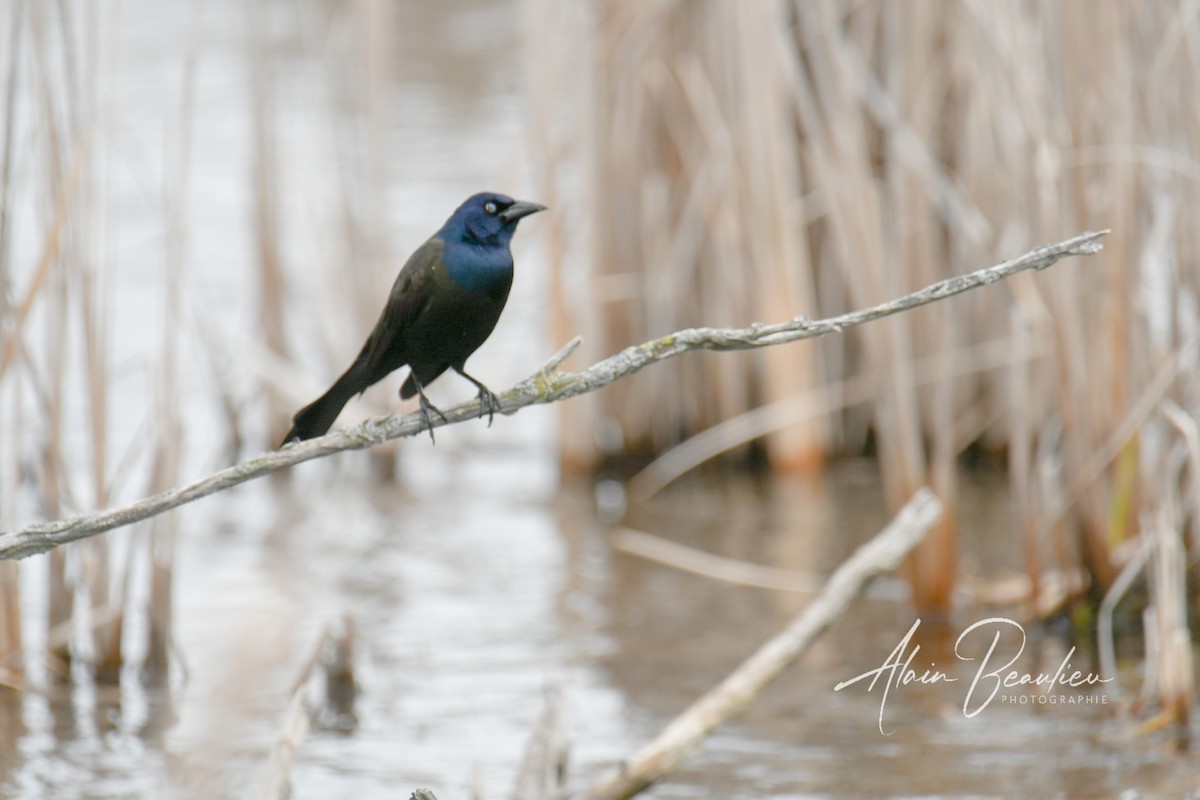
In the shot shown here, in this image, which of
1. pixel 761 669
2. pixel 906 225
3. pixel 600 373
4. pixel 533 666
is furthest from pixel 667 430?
pixel 600 373

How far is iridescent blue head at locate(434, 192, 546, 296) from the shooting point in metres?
2.89

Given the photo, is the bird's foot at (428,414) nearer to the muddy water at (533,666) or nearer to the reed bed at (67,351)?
the muddy water at (533,666)

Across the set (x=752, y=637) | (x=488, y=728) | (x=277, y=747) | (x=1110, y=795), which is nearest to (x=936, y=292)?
(x=277, y=747)

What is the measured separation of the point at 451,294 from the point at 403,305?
0.39ft

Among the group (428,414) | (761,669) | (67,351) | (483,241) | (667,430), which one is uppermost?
(483,241)

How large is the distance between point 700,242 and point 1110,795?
109 inches

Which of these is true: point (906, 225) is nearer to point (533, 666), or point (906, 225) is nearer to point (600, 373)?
point (533, 666)

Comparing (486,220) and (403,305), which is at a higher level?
(486,220)

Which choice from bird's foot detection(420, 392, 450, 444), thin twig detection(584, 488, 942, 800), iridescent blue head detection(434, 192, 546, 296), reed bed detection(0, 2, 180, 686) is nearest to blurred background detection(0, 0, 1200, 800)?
reed bed detection(0, 2, 180, 686)

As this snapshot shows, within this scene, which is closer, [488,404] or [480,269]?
[488,404]

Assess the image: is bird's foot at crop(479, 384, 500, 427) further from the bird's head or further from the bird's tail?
the bird's head
